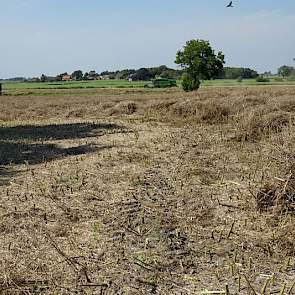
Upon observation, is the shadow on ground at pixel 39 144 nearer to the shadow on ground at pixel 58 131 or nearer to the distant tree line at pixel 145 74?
the shadow on ground at pixel 58 131

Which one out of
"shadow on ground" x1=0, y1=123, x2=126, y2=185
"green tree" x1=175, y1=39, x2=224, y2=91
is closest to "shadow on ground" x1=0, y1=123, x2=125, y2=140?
"shadow on ground" x1=0, y1=123, x2=126, y2=185

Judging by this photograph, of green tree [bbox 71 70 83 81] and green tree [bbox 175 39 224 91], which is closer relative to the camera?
green tree [bbox 175 39 224 91]

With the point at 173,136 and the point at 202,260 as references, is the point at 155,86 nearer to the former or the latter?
the point at 173,136

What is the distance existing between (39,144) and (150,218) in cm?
648

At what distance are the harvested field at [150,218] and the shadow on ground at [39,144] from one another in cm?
7

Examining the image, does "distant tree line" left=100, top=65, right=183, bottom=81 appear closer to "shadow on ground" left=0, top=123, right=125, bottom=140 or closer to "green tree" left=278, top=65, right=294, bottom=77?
"green tree" left=278, top=65, right=294, bottom=77

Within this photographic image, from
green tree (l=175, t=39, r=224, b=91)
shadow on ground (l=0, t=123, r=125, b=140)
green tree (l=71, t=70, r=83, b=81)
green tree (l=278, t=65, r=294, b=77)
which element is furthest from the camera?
green tree (l=71, t=70, r=83, b=81)

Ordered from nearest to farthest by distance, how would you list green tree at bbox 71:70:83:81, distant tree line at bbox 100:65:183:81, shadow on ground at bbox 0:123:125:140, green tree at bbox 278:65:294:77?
shadow on ground at bbox 0:123:125:140 < green tree at bbox 278:65:294:77 < distant tree line at bbox 100:65:183:81 < green tree at bbox 71:70:83:81

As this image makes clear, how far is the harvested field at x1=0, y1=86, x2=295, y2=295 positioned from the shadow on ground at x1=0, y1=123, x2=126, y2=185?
0.24ft

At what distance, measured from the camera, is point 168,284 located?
398cm

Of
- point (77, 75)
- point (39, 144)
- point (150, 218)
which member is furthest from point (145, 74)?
point (150, 218)

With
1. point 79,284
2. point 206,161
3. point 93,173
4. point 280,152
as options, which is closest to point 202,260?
point 79,284

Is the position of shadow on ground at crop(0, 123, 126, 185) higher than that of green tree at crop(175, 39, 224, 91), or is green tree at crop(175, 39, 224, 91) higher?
green tree at crop(175, 39, 224, 91)

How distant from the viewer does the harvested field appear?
4078mm
